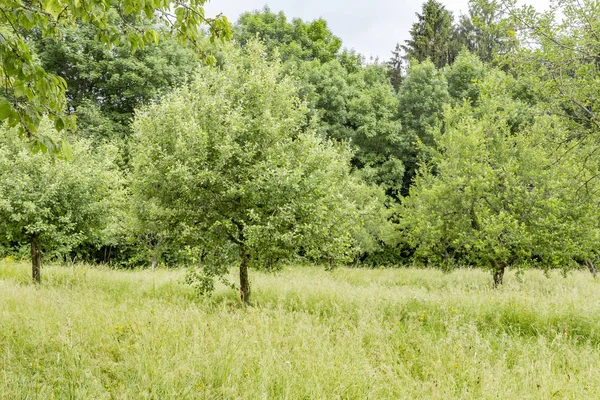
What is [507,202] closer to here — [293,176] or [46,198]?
[293,176]

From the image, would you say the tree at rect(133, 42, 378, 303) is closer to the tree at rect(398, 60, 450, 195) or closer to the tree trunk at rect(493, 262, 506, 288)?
the tree trunk at rect(493, 262, 506, 288)

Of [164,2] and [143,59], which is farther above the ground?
[143,59]

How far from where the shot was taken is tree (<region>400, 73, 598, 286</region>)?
472 inches

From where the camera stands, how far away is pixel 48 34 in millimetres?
3914

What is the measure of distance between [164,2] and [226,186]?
4972 millimetres

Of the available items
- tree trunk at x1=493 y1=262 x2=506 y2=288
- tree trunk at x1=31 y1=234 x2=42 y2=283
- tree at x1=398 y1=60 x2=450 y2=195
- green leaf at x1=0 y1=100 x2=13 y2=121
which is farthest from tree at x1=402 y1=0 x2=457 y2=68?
green leaf at x1=0 y1=100 x2=13 y2=121

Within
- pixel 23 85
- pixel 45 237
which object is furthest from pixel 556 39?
pixel 45 237

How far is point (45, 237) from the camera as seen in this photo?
11023 mm

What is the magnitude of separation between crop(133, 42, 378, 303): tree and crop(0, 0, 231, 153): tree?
4072 millimetres

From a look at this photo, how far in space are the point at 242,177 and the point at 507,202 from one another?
9798mm

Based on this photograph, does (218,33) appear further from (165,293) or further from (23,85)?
(165,293)

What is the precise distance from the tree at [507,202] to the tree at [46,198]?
11.6 meters

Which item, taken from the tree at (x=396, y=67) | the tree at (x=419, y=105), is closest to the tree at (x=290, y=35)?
the tree at (x=419, y=105)

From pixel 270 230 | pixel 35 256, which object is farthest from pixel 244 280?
pixel 35 256
